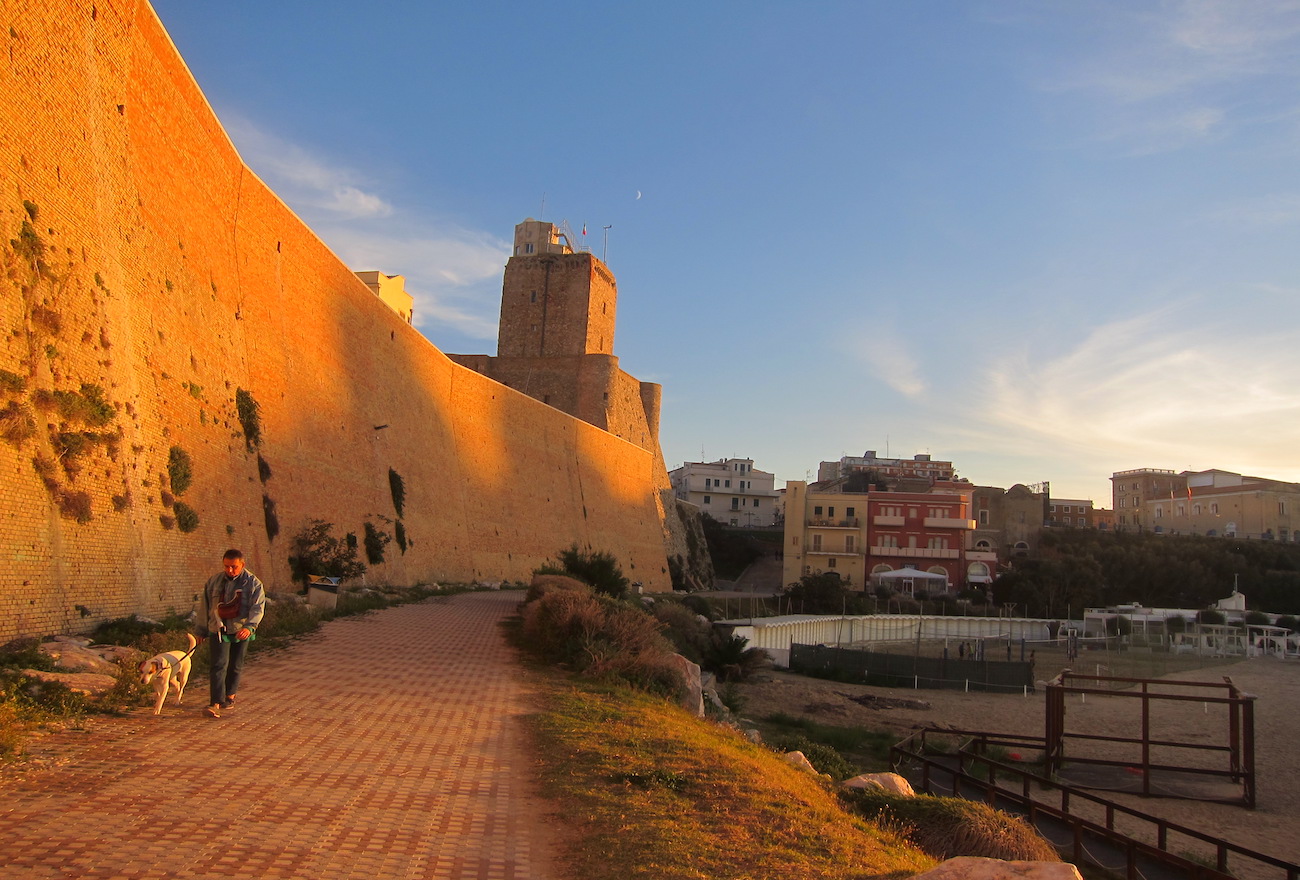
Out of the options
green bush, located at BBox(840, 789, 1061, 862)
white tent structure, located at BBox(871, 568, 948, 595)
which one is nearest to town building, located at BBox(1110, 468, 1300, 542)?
white tent structure, located at BBox(871, 568, 948, 595)

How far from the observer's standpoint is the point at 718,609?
32.8 metres

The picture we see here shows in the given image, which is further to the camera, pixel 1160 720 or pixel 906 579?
pixel 906 579

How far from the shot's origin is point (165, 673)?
5.70 metres

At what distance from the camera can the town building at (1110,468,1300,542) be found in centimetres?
6462

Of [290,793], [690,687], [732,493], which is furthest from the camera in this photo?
[732,493]

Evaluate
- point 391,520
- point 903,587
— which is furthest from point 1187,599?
point 391,520

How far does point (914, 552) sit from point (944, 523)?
7.10 feet

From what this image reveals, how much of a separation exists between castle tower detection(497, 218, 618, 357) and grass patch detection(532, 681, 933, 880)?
40812 millimetres

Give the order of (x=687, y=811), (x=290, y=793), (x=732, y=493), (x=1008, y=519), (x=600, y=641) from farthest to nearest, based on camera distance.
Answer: (x=732, y=493) < (x=1008, y=519) < (x=600, y=641) < (x=687, y=811) < (x=290, y=793)

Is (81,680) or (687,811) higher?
(81,680)

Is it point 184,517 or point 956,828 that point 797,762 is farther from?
point 184,517

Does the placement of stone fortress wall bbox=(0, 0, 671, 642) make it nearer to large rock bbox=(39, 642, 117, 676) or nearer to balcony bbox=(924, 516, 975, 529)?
large rock bbox=(39, 642, 117, 676)

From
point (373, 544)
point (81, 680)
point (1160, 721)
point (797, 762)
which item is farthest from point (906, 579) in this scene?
point (81, 680)

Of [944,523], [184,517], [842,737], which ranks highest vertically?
[944,523]
